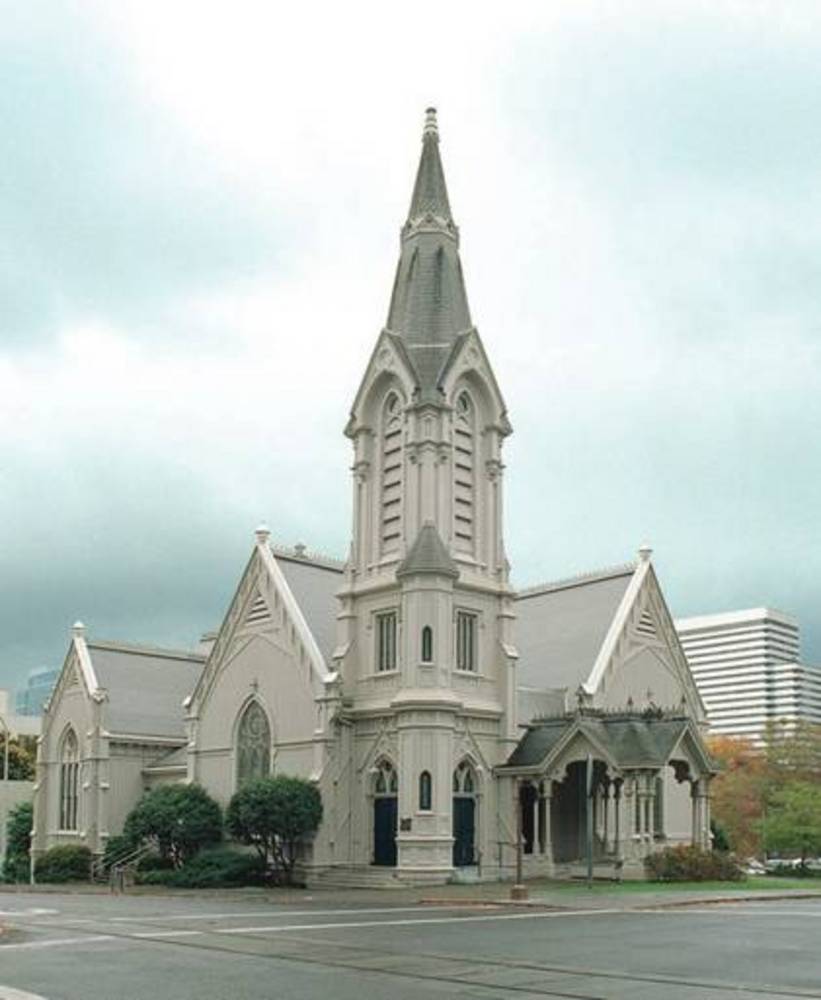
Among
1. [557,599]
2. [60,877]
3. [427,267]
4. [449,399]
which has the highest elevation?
[427,267]

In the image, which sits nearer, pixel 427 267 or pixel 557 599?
pixel 427 267

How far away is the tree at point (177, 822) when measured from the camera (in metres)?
55.2

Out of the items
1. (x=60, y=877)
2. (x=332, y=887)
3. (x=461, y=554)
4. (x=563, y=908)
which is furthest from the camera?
(x=60, y=877)

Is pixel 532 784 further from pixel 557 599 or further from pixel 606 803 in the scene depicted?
pixel 557 599

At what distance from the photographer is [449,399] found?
174 feet

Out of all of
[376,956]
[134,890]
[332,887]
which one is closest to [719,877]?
[332,887]

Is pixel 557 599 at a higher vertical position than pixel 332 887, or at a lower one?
higher

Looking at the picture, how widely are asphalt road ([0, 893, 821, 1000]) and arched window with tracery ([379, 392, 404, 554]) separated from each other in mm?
20027

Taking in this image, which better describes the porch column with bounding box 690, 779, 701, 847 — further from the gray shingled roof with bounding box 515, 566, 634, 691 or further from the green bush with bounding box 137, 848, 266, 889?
the green bush with bounding box 137, 848, 266, 889

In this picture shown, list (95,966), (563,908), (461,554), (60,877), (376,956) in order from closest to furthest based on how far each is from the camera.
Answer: (95,966) < (376,956) < (563,908) < (461,554) < (60,877)

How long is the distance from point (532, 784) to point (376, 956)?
30394 mm

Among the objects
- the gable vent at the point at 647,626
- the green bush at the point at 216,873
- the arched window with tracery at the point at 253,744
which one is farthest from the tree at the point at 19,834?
the gable vent at the point at 647,626

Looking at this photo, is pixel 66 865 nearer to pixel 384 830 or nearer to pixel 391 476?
pixel 384 830

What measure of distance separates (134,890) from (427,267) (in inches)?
1025
